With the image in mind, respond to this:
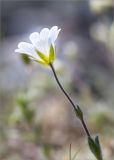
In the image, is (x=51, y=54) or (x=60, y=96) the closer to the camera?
(x=51, y=54)

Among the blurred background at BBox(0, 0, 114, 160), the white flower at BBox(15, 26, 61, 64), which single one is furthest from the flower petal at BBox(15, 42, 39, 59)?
the blurred background at BBox(0, 0, 114, 160)

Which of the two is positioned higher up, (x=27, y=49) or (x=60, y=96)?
(x=60, y=96)

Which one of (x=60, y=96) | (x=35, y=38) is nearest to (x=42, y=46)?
(x=35, y=38)

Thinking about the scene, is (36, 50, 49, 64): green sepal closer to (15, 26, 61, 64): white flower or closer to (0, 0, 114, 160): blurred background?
(15, 26, 61, 64): white flower

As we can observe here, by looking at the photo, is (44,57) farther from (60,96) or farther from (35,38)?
(60,96)

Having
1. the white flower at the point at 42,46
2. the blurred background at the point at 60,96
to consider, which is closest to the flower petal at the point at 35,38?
the white flower at the point at 42,46

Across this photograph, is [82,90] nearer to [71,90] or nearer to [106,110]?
[71,90]
